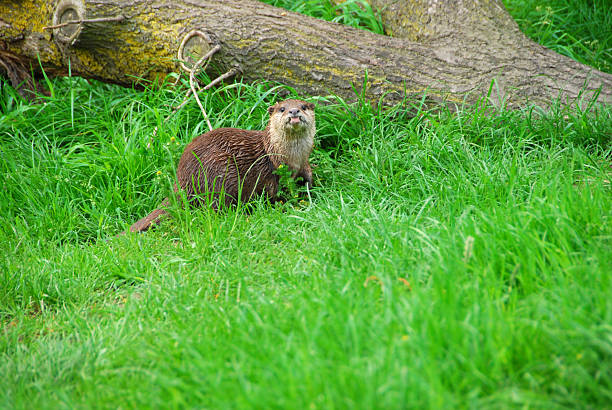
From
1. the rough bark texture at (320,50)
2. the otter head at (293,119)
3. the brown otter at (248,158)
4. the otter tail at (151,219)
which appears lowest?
the otter tail at (151,219)

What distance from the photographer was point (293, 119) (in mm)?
3674

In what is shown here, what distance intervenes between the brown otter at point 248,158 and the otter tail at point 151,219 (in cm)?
2

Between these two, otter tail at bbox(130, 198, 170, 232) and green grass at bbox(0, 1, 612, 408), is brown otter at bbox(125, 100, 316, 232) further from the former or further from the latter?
green grass at bbox(0, 1, 612, 408)

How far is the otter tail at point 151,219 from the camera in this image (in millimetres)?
3449

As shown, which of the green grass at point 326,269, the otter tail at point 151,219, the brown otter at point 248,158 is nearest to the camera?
the green grass at point 326,269

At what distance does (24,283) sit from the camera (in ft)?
9.54

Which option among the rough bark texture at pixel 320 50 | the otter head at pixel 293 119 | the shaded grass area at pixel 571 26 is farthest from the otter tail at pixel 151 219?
the shaded grass area at pixel 571 26

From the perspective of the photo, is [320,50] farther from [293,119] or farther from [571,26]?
[571,26]

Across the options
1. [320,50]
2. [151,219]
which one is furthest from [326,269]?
[320,50]

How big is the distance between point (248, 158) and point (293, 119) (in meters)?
0.41

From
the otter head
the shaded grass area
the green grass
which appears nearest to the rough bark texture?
the green grass

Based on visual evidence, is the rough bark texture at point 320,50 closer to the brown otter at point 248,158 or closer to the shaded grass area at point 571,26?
the brown otter at point 248,158

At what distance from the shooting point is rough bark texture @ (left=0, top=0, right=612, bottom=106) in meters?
4.24

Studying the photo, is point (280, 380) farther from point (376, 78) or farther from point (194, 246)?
point (376, 78)
